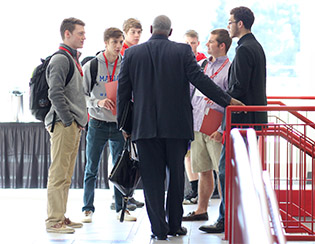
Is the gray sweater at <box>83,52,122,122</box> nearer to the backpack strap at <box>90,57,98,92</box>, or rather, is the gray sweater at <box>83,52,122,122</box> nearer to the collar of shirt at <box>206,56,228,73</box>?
the backpack strap at <box>90,57,98,92</box>

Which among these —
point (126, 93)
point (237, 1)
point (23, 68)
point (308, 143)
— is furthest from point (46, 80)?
point (237, 1)

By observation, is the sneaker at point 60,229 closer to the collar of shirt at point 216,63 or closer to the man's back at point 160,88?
the man's back at point 160,88

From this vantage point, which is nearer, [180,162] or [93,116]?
[180,162]

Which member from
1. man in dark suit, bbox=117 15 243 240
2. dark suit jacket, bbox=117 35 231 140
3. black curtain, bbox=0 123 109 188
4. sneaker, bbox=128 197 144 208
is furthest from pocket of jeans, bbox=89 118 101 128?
black curtain, bbox=0 123 109 188

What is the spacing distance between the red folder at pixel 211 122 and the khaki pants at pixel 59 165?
1.01 metres

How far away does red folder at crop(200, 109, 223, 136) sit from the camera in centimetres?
479

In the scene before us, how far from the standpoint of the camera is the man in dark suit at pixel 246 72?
169 inches

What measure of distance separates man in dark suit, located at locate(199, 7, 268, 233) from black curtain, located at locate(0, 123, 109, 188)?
2.38 m

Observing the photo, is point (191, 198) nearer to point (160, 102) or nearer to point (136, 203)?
point (136, 203)

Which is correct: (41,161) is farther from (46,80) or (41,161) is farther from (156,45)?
(156,45)

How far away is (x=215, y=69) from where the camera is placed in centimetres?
493

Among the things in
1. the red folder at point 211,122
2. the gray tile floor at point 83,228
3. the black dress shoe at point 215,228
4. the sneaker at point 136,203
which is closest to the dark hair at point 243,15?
the red folder at point 211,122

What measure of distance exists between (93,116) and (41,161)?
1.65 metres

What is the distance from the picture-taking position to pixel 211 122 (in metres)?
4.80
